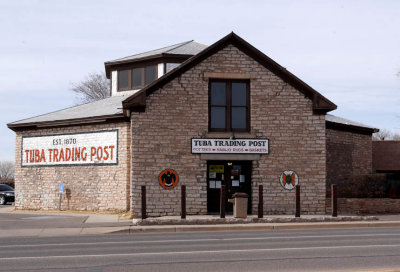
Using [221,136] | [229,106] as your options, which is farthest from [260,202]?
[229,106]

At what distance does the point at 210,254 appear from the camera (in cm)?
1130

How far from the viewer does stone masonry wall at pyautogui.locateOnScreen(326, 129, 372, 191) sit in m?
27.7

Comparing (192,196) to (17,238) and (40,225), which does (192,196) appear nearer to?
(40,225)

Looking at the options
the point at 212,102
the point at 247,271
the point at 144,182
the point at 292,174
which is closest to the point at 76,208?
the point at 144,182

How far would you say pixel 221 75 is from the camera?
23203mm

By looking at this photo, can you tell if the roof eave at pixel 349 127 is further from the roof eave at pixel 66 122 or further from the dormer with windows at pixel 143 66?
the roof eave at pixel 66 122

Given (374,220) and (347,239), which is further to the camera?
(374,220)

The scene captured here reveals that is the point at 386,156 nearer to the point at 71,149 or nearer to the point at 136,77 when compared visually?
the point at 136,77

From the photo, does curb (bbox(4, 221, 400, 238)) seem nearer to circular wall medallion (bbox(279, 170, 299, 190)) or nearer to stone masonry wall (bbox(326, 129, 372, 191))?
circular wall medallion (bbox(279, 170, 299, 190))

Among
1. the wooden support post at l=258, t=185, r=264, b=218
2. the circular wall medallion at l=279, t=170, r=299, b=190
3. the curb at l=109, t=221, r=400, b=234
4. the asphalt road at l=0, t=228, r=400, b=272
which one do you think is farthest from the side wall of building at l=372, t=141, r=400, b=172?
the asphalt road at l=0, t=228, r=400, b=272

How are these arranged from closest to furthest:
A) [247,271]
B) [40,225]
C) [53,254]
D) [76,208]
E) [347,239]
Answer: [247,271] < [53,254] < [347,239] < [40,225] < [76,208]

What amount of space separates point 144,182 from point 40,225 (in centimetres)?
426

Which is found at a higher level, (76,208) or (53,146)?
(53,146)

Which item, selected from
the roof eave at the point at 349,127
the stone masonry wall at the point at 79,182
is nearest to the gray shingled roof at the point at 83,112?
the stone masonry wall at the point at 79,182
